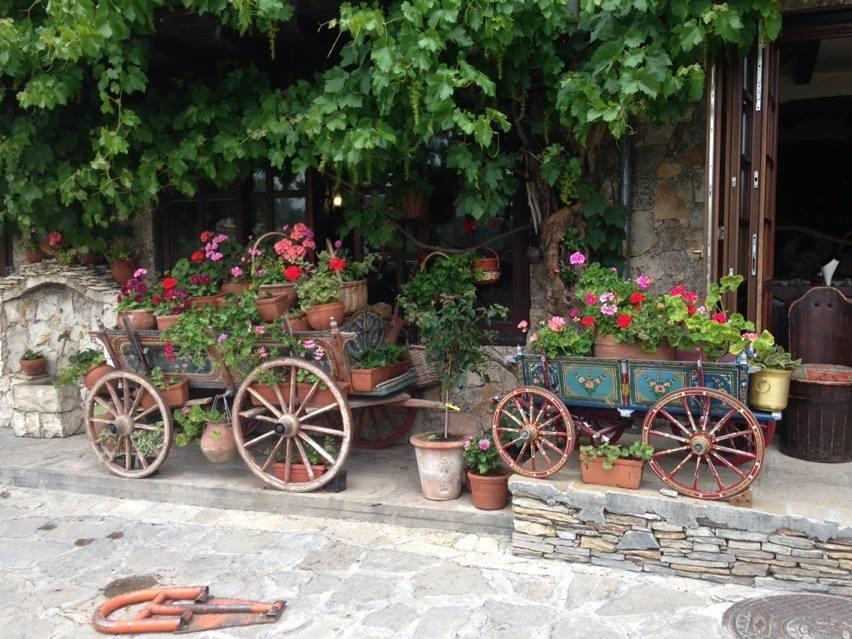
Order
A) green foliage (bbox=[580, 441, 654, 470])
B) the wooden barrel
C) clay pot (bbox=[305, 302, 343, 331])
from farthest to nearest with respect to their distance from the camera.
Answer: clay pot (bbox=[305, 302, 343, 331]), the wooden barrel, green foliage (bbox=[580, 441, 654, 470])

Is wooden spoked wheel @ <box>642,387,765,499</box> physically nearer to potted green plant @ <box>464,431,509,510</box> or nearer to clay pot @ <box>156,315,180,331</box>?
potted green plant @ <box>464,431,509,510</box>

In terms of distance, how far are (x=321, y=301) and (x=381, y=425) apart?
1680mm

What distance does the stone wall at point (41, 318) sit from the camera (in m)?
7.43

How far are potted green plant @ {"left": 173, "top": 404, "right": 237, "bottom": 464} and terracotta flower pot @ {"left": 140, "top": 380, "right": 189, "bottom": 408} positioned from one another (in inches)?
3.1

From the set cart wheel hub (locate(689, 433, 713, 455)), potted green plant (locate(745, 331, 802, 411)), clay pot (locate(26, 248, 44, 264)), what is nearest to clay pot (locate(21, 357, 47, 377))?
clay pot (locate(26, 248, 44, 264))

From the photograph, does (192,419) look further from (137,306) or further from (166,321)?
(137,306)

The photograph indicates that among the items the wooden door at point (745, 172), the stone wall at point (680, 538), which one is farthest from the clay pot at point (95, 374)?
the wooden door at point (745, 172)

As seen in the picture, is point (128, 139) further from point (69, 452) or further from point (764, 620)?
point (764, 620)

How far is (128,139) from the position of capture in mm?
6070

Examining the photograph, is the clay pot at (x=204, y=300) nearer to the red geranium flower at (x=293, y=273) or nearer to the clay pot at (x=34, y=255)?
the red geranium flower at (x=293, y=273)

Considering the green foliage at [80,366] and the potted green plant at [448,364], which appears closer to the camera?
the potted green plant at [448,364]

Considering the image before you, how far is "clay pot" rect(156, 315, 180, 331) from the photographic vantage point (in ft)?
18.5

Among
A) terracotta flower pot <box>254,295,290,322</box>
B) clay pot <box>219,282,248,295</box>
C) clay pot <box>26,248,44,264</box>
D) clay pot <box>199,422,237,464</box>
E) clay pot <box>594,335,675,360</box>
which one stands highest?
clay pot <box>26,248,44,264</box>

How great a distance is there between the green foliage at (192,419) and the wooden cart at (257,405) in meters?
0.08
